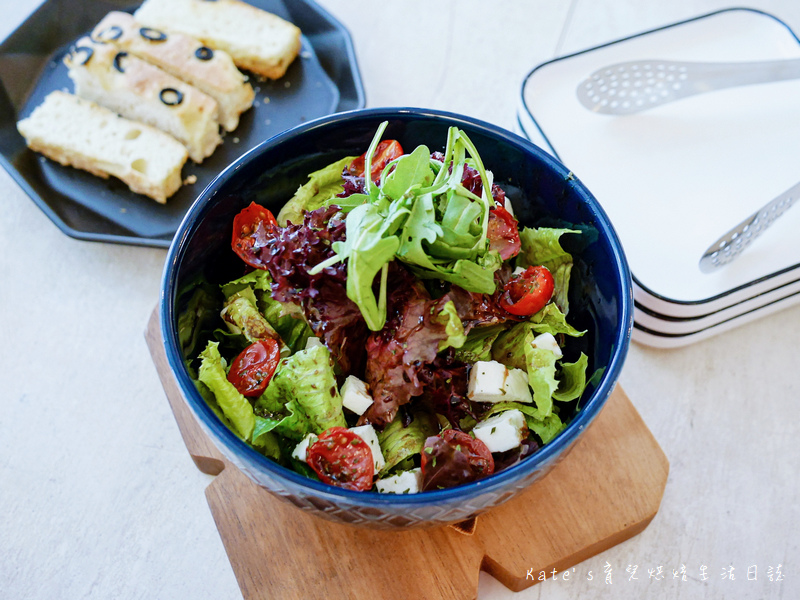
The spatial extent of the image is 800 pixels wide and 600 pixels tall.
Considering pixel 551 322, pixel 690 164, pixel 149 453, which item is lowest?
pixel 149 453

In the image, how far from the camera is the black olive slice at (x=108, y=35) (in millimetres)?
1954

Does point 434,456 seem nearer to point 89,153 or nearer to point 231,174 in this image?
point 231,174

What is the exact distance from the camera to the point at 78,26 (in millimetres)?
2053

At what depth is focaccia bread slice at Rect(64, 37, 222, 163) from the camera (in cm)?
184

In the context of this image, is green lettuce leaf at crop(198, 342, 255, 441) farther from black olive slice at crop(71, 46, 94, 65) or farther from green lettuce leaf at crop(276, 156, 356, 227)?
black olive slice at crop(71, 46, 94, 65)

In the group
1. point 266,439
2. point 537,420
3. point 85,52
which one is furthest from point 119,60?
point 537,420

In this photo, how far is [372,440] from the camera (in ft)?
3.39

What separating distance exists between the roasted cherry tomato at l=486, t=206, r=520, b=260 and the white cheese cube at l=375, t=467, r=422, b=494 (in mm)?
379

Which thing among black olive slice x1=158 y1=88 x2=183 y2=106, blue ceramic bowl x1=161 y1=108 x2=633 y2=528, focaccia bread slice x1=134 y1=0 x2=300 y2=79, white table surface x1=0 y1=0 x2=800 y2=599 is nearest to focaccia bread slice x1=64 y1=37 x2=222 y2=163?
black olive slice x1=158 y1=88 x2=183 y2=106

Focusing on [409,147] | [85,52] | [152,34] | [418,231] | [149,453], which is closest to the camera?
[418,231]

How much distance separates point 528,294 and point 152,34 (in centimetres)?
148

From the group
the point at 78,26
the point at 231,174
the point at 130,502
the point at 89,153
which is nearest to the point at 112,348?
the point at 130,502

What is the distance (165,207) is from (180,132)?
0.24 metres

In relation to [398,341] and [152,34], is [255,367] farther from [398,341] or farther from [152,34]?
[152,34]
